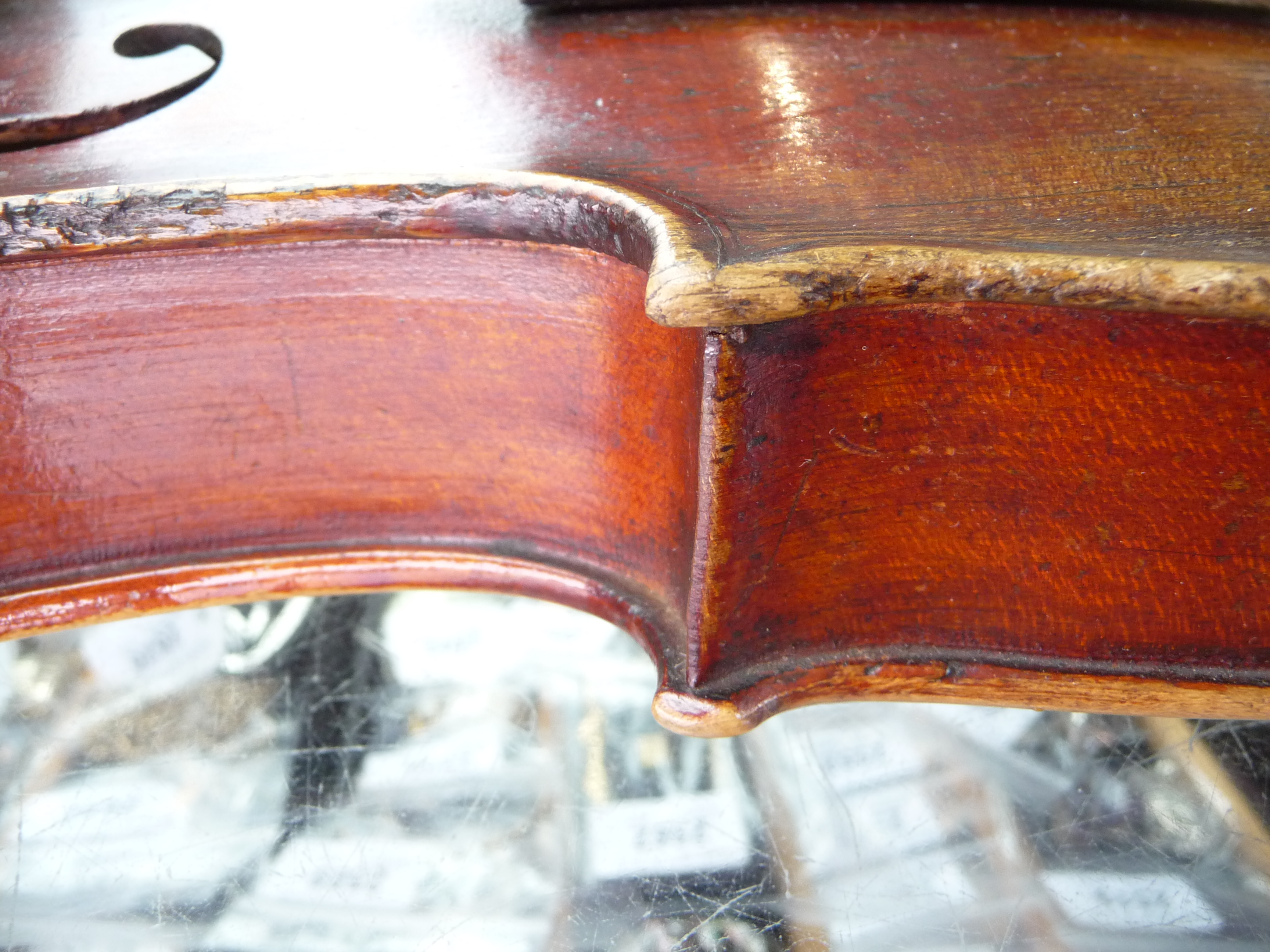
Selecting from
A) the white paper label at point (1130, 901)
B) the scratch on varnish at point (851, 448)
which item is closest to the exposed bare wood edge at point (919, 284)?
the scratch on varnish at point (851, 448)

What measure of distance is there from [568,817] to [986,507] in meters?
0.51

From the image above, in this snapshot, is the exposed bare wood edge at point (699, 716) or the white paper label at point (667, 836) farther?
the white paper label at point (667, 836)

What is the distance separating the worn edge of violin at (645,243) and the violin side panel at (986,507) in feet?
0.16

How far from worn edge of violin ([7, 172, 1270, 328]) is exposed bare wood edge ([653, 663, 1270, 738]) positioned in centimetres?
30

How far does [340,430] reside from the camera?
87cm

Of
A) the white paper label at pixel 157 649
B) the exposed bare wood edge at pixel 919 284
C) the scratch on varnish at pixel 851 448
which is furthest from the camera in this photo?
the white paper label at pixel 157 649

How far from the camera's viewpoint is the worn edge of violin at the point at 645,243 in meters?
0.51

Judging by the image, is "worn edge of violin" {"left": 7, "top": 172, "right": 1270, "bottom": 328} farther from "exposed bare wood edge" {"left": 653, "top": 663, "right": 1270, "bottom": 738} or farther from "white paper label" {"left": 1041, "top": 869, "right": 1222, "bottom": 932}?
"white paper label" {"left": 1041, "top": 869, "right": 1222, "bottom": 932}

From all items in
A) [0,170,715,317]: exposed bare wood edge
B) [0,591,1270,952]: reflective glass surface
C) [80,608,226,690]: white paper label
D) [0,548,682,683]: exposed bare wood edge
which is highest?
[0,170,715,317]: exposed bare wood edge

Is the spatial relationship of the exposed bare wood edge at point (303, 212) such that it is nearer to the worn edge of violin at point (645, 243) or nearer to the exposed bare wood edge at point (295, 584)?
the worn edge of violin at point (645, 243)

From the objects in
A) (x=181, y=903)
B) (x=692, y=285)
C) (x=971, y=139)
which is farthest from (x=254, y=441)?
(x=971, y=139)

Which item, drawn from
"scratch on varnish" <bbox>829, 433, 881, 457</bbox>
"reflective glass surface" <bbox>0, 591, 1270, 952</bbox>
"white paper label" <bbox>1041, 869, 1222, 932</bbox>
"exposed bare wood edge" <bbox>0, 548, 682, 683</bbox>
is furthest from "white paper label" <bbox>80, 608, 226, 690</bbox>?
"white paper label" <bbox>1041, 869, 1222, 932</bbox>

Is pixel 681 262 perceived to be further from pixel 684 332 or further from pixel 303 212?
pixel 303 212

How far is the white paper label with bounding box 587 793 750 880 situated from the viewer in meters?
0.88
